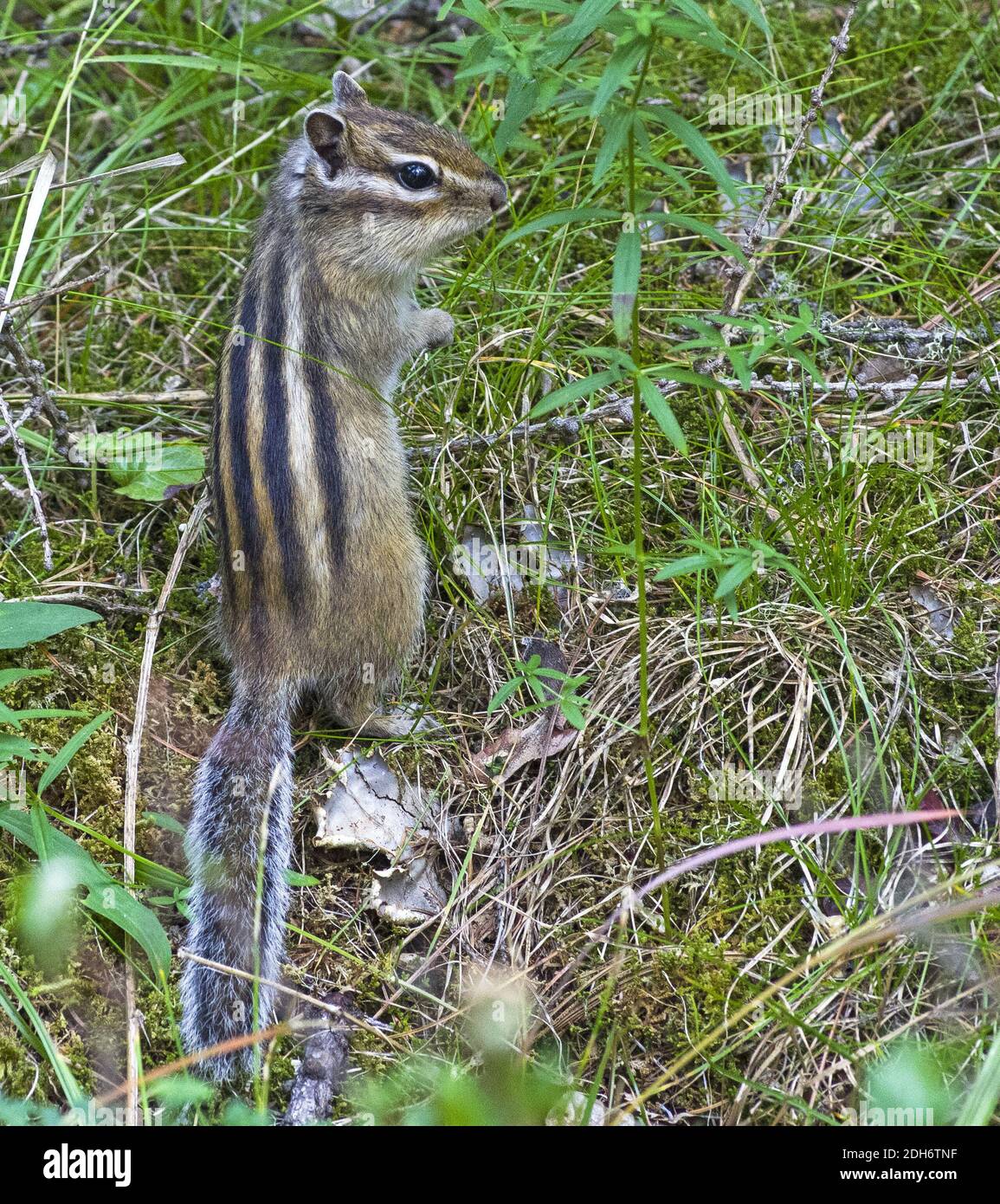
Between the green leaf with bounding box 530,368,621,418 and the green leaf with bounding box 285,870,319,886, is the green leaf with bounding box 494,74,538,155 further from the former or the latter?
the green leaf with bounding box 285,870,319,886

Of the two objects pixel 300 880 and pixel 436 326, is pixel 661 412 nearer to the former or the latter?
pixel 300 880

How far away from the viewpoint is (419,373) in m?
4.53

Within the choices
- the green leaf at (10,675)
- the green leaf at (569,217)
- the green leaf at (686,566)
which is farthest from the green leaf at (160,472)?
the green leaf at (686,566)

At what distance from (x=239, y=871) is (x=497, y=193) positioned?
95.0 inches

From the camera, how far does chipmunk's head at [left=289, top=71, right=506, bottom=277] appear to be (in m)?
4.06

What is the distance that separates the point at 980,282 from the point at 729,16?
1.69 meters

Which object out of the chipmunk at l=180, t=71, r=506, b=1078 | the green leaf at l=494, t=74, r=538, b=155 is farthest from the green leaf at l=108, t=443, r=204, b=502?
the green leaf at l=494, t=74, r=538, b=155

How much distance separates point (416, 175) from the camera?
405 cm

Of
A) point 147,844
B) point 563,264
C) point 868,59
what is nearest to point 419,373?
point 563,264

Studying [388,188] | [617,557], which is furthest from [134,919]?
[388,188]

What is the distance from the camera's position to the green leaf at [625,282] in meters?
2.42

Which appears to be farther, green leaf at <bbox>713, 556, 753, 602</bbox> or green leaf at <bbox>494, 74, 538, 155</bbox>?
green leaf at <bbox>494, 74, 538, 155</bbox>

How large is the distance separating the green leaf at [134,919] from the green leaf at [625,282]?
1934mm

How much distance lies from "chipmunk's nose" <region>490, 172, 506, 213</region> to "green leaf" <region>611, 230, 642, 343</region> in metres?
1.72
